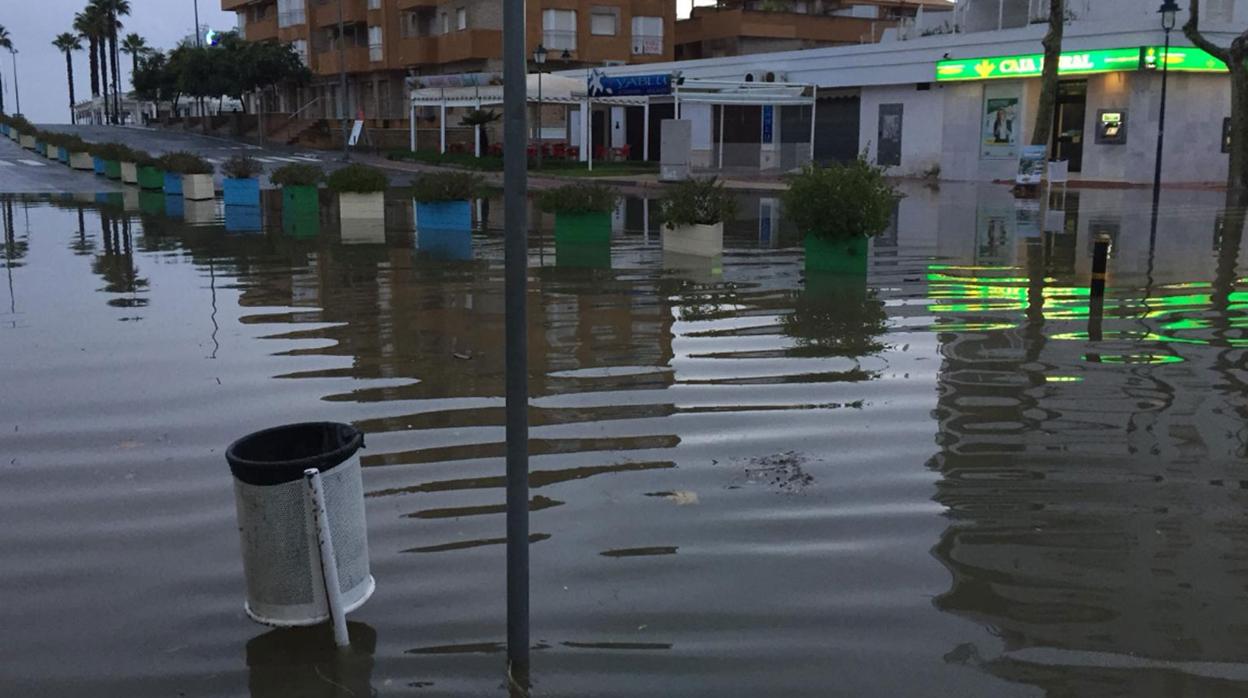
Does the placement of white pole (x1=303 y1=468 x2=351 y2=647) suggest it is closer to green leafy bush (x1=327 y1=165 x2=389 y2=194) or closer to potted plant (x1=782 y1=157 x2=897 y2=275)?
potted plant (x1=782 y1=157 x2=897 y2=275)

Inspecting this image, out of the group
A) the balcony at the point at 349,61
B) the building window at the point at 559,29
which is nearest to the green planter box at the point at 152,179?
the building window at the point at 559,29

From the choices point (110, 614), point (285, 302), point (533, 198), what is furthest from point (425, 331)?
point (533, 198)

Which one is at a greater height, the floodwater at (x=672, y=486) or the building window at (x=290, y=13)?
the building window at (x=290, y=13)

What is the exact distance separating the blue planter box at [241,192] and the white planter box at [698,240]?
13.4 m

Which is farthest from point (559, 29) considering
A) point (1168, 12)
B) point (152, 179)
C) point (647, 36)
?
point (1168, 12)

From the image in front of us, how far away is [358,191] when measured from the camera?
23672 millimetres

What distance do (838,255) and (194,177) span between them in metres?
21.2

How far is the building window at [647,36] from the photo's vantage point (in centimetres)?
6619

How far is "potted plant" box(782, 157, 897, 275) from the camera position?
1473cm

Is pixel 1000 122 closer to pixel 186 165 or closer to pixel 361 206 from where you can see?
pixel 361 206

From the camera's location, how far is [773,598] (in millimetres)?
→ 5086

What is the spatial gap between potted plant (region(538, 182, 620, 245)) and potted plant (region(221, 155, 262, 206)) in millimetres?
10700

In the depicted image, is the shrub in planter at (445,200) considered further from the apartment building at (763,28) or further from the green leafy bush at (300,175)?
the apartment building at (763,28)

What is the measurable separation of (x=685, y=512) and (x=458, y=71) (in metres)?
61.7
